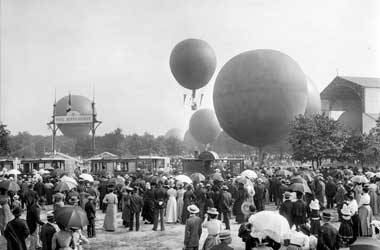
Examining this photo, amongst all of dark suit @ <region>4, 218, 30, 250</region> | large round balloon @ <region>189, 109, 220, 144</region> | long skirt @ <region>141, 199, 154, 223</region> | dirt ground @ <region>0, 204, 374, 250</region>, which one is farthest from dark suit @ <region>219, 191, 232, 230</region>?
large round balloon @ <region>189, 109, 220, 144</region>

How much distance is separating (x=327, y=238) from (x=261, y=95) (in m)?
23.8

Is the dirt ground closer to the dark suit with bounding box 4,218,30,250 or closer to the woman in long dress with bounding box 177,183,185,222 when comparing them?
the woman in long dress with bounding box 177,183,185,222

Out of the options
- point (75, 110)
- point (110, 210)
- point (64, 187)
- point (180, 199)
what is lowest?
point (110, 210)

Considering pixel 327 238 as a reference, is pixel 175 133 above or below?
above

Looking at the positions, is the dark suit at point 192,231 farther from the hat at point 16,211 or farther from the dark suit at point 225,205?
the dark suit at point 225,205

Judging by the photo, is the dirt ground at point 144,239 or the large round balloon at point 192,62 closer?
the dirt ground at point 144,239

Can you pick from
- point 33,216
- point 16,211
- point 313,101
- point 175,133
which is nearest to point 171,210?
point 33,216

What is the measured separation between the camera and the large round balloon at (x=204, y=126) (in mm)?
70500

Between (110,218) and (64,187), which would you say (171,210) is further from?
(64,187)

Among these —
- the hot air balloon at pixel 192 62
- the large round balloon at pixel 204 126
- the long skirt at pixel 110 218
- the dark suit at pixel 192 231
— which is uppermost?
the hot air balloon at pixel 192 62

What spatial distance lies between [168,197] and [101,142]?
190 ft

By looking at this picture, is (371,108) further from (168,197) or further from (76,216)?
(76,216)

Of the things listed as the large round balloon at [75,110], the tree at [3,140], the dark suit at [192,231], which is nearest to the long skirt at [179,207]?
the dark suit at [192,231]

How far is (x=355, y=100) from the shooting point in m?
42.9
